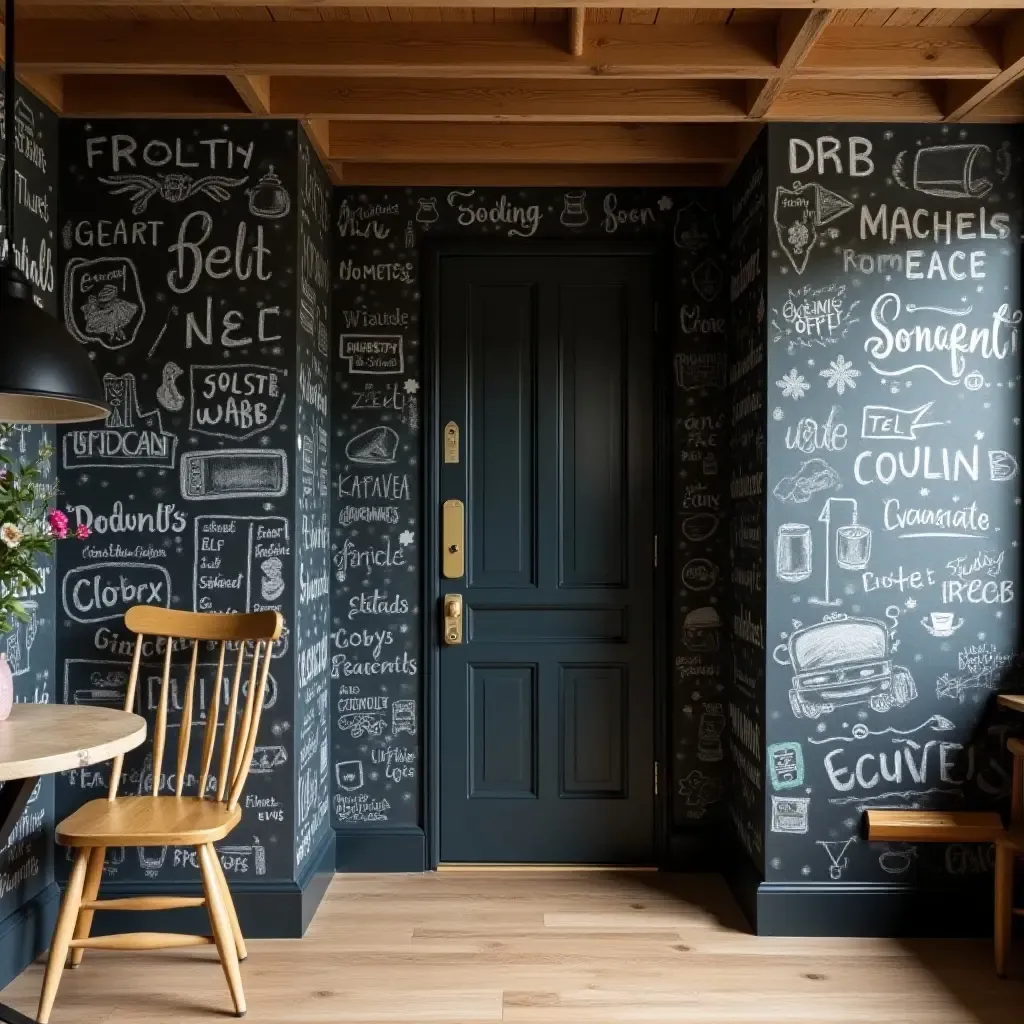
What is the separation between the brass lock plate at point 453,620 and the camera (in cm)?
353

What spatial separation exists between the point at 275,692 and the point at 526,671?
976mm

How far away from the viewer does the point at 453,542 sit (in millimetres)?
3541

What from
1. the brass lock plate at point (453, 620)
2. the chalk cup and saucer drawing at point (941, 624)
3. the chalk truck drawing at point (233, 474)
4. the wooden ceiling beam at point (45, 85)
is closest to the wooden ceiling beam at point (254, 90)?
the wooden ceiling beam at point (45, 85)

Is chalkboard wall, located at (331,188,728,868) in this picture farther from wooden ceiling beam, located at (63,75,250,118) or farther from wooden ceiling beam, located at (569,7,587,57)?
wooden ceiling beam, located at (569,7,587,57)

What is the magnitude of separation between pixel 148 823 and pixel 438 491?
1.52 m

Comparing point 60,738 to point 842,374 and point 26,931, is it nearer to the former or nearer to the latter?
point 26,931

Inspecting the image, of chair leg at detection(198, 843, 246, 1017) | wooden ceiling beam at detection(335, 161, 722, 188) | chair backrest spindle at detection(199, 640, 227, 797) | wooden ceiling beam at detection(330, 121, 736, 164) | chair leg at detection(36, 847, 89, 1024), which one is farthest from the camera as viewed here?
wooden ceiling beam at detection(335, 161, 722, 188)

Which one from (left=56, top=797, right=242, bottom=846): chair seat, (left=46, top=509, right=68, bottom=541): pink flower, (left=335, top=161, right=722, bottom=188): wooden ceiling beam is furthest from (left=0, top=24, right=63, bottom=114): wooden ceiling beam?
(left=56, top=797, right=242, bottom=846): chair seat

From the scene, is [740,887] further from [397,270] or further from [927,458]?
[397,270]

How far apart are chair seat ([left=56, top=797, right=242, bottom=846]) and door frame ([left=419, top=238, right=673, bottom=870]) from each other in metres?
1.01

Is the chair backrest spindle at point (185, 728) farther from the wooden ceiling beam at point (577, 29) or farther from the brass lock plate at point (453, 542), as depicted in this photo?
the wooden ceiling beam at point (577, 29)

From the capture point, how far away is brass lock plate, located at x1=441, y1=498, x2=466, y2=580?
354 centimetres

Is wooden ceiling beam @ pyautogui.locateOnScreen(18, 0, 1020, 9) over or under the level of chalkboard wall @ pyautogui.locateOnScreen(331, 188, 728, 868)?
over

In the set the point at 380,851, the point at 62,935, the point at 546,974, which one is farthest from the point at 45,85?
the point at 546,974
